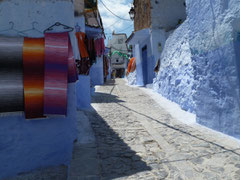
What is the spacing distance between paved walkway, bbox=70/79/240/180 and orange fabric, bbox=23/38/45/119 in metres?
1.22

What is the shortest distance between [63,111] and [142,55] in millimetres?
12156

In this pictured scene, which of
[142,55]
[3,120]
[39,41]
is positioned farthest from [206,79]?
[142,55]

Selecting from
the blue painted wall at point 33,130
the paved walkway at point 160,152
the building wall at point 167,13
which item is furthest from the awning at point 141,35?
the blue painted wall at point 33,130

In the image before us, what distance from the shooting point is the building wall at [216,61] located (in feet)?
13.2

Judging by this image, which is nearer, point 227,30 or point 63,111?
point 63,111

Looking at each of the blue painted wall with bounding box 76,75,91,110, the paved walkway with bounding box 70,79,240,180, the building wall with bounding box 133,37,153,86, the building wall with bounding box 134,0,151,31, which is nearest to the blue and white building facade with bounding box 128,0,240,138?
the paved walkway with bounding box 70,79,240,180

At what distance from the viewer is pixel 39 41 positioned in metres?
3.64

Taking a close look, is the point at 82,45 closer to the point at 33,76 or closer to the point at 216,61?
the point at 33,76

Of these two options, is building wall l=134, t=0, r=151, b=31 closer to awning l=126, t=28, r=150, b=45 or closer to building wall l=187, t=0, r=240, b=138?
awning l=126, t=28, r=150, b=45

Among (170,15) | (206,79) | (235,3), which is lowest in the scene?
(206,79)

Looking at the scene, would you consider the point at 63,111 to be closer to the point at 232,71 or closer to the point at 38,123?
the point at 38,123

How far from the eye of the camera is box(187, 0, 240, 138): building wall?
401 centimetres

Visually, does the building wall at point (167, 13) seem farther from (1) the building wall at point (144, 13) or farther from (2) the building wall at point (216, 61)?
(2) the building wall at point (216, 61)

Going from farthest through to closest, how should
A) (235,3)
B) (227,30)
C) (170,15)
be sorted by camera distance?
1. (170,15)
2. (227,30)
3. (235,3)
